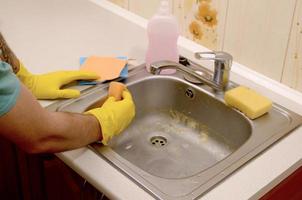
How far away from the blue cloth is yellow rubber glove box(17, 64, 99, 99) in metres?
0.36

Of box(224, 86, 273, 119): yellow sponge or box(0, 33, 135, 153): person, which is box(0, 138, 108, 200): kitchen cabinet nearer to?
box(0, 33, 135, 153): person

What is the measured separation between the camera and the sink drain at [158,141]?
1330 millimetres

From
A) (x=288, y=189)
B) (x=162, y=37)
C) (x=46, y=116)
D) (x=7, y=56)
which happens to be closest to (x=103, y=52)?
(x=162, y=37)

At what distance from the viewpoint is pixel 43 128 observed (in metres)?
0.94

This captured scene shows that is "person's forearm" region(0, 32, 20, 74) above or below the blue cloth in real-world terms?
below

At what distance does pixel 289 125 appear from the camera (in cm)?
115

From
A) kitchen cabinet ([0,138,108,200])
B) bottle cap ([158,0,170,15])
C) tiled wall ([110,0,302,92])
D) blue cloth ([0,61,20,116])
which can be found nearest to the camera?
blue cloth ([0,61,20,116])

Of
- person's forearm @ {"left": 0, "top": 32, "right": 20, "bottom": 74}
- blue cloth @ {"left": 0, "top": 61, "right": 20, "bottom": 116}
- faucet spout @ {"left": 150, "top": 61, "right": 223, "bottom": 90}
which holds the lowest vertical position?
faucet spout @ {"left": 150, "top": 61, "right": 223, "bottom": 90}

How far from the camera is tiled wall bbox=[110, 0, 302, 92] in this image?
118 centimetres

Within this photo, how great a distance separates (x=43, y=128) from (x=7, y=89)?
134 millimetres

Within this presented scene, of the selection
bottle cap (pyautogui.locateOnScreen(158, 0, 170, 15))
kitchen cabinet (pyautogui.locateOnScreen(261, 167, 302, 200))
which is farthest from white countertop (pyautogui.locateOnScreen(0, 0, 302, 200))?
bottle cap (pyautogui.locateOnScreen(158, 0, 170, 15))

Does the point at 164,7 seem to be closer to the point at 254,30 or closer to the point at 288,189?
the point at 254,30

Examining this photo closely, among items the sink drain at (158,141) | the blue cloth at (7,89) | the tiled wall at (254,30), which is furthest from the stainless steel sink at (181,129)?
the blue cloth at (7,89)

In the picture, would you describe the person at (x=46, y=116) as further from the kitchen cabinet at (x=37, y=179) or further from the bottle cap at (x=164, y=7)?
the bottle cap at (x=164, y=7)
